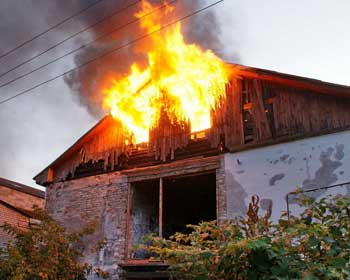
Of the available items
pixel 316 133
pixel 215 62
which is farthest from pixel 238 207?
pixel 215 62

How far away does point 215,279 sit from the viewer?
545 cm

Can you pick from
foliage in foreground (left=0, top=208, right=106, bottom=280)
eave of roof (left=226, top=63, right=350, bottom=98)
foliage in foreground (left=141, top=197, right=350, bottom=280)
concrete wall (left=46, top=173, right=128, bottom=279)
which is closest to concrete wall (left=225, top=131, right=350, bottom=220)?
eave of roof (left=226, top=63, right=350, bottom=98)

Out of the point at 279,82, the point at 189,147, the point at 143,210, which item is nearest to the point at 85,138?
the point at 143,210

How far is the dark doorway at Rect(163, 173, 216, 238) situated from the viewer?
572 inches

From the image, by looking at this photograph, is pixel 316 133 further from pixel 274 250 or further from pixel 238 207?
pixel 274 250

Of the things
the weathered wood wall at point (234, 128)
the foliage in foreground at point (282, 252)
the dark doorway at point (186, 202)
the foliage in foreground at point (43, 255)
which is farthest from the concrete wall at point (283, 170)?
the foliage in foreground at point (282, 252)

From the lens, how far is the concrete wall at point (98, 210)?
12109 mm

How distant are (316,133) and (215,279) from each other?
5.67 metres

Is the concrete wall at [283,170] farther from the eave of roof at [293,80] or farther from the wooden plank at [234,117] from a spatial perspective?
the eave of roof at [293,80]

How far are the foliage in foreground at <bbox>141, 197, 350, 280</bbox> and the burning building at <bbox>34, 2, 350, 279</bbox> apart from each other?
4403 millimetres

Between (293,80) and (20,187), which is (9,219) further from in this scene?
(293,80)

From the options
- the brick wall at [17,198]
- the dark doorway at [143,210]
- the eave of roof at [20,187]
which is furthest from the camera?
the eave of roof at [20,187]

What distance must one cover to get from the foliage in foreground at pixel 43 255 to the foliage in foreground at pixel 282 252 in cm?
561

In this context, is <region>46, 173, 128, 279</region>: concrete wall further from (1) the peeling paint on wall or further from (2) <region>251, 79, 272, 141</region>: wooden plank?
(1) the peeling paint on wall
